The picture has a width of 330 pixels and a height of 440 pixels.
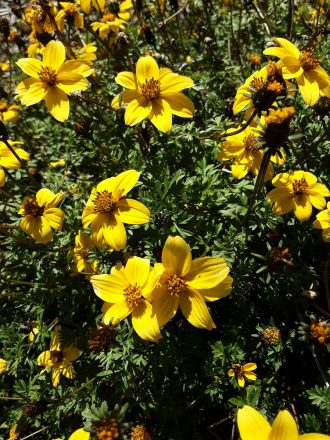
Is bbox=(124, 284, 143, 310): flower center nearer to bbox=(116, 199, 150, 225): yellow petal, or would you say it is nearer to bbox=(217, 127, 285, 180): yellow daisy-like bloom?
bbox=(116, 199, 150, 225): yellow petal

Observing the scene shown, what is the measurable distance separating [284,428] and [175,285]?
778 millimetres

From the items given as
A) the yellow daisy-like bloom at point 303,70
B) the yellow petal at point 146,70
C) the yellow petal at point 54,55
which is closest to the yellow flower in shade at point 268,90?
the yellow daisy-like bloom at point 303,70

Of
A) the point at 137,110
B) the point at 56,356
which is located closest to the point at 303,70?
the point at 137,110

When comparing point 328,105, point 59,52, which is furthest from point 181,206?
point 59,52

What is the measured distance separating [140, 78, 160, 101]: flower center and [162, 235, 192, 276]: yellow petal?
1.13 m

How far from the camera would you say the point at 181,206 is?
2.91m

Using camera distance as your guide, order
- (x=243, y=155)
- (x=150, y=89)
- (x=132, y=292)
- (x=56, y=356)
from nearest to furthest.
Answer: (x=132, y=292), (x=150, y=89), (x=243, y=155), (x=56, y=356)

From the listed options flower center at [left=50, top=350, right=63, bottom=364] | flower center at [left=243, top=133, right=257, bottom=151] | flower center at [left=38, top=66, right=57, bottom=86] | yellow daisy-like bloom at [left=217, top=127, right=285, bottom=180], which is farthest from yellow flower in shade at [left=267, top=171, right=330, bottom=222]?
flower center at [left=50, top=350, right=63, bottom=364]

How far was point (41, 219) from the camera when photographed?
2660 mm

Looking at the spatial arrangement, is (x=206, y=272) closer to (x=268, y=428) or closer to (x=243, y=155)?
(x=268, y=428)

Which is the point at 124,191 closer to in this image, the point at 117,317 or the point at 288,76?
the point at 117,317

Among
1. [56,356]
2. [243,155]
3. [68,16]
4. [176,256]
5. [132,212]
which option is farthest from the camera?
[68,16]

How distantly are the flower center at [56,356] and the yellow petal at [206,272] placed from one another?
4.43 ft

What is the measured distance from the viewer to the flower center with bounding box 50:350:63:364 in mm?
2797
